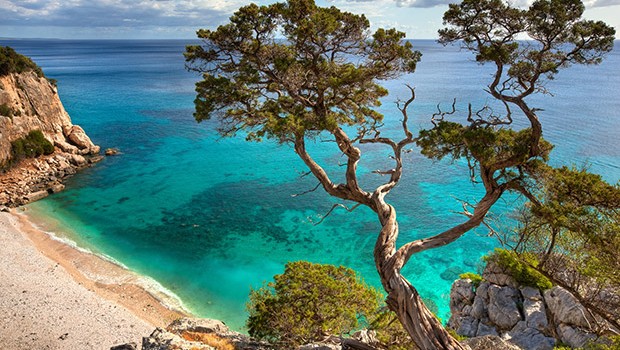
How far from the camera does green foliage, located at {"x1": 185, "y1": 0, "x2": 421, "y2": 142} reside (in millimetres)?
12961

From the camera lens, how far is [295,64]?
43.9ft

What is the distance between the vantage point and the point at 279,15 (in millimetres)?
13289

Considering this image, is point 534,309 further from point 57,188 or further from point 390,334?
point 57,188

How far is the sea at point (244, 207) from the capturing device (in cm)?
2744

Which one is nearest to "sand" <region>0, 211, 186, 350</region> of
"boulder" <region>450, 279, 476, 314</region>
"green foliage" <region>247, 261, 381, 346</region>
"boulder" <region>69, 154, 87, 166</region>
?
"green foliage" <region>247, 261, 381, 346</region>

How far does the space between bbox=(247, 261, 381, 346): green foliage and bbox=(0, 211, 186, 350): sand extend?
8666 millimetres

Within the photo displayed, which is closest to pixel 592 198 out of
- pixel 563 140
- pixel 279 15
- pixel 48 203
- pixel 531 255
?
pixel 531 255

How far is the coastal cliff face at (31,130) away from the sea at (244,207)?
217 centimetres

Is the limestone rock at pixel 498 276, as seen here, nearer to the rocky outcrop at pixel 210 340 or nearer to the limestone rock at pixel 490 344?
the limestone rock at pixel 490 344

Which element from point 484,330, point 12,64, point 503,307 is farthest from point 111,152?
point 503,307

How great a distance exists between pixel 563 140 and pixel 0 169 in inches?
2514

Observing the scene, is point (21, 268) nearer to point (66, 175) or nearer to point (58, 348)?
point (58, 348)

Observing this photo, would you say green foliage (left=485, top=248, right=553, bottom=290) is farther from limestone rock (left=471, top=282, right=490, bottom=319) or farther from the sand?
the sand

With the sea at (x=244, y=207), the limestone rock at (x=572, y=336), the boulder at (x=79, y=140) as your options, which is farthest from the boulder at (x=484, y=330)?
the boulder at (x=79, y=140)
